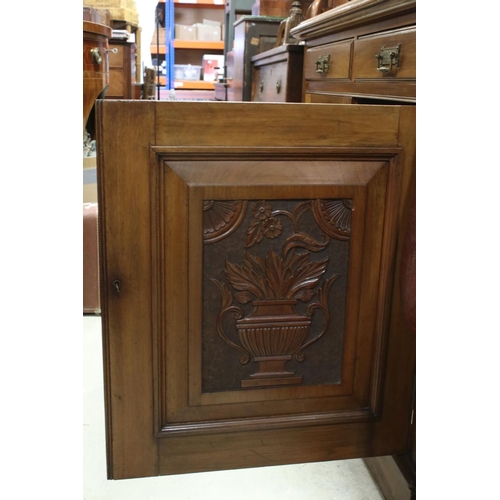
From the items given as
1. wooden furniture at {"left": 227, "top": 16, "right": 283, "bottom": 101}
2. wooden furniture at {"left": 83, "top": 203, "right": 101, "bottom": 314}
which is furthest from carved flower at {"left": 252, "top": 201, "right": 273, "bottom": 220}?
wooden furniture at {"left": 227, "top": 16, "right": 283, "bottom": 101}

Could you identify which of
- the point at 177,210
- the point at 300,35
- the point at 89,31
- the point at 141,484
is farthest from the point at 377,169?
the point at 89,31

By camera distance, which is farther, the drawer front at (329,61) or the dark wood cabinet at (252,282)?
the drawer front at (329,61)

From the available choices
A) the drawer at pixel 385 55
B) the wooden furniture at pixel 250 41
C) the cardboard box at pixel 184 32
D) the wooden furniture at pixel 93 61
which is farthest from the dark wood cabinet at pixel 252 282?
the cardboard box at pixel 184 32

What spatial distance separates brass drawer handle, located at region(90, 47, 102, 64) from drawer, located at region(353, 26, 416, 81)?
3.63 feet

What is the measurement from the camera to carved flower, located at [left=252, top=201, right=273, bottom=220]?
0.65 meters

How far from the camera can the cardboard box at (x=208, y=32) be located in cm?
489

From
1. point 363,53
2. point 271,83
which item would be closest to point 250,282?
point 363,53

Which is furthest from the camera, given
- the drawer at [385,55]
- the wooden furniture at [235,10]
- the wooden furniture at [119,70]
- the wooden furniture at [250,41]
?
the wooden furniture at [235,10]

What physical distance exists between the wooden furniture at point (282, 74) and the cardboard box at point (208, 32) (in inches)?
124

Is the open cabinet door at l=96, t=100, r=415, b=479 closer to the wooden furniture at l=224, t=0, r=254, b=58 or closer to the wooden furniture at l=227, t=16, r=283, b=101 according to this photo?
the wooden furniture at l=227, t=16, r=283, b=101

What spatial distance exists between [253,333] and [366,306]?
0.14m

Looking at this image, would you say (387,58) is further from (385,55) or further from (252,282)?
(252,282)

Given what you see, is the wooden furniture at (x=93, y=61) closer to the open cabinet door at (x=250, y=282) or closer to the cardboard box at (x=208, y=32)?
the open cabinet door at (x=250, y=282)

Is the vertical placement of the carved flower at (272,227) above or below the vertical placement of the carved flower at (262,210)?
below
